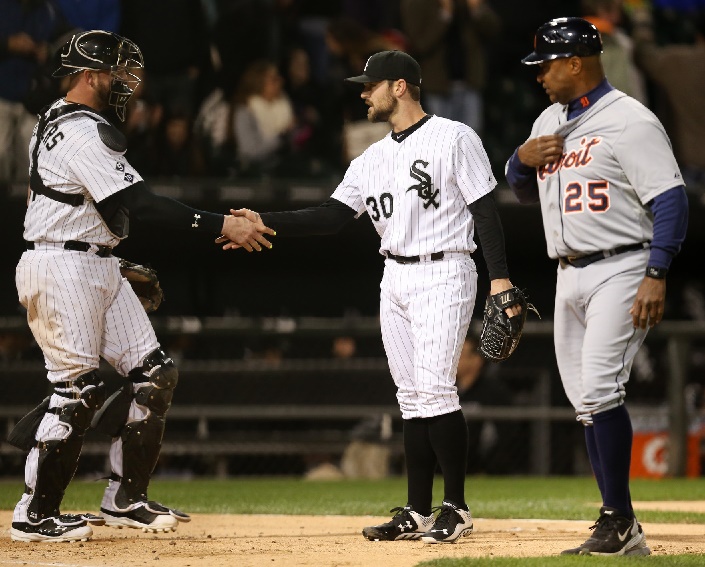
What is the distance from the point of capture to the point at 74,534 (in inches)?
183

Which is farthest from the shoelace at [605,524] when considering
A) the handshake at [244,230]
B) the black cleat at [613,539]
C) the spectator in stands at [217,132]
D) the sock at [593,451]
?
the spectator in stands at [217,132]

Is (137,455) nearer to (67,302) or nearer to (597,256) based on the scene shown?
(67,302)

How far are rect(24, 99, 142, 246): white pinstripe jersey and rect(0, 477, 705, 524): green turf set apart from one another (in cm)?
200

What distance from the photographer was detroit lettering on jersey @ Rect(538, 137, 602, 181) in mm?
4363

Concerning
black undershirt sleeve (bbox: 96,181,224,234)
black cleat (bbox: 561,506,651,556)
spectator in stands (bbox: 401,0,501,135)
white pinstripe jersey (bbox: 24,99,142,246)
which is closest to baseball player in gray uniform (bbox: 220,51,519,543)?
black cleat (bbox: 561,506,651,556)

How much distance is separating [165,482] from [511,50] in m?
6.29

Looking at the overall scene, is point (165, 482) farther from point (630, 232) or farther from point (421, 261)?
point (630, 232)

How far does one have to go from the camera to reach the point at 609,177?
4324 millimetres

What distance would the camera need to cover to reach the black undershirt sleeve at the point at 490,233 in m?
4.63

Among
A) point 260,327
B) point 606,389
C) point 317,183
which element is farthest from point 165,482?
point 606,389

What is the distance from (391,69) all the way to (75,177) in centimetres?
128

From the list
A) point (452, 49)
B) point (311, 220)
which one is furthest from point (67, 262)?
point (452, 49)

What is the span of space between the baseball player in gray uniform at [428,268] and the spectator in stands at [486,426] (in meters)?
3.72

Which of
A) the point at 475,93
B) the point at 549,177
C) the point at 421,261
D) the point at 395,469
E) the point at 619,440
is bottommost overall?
the point at 395,469
